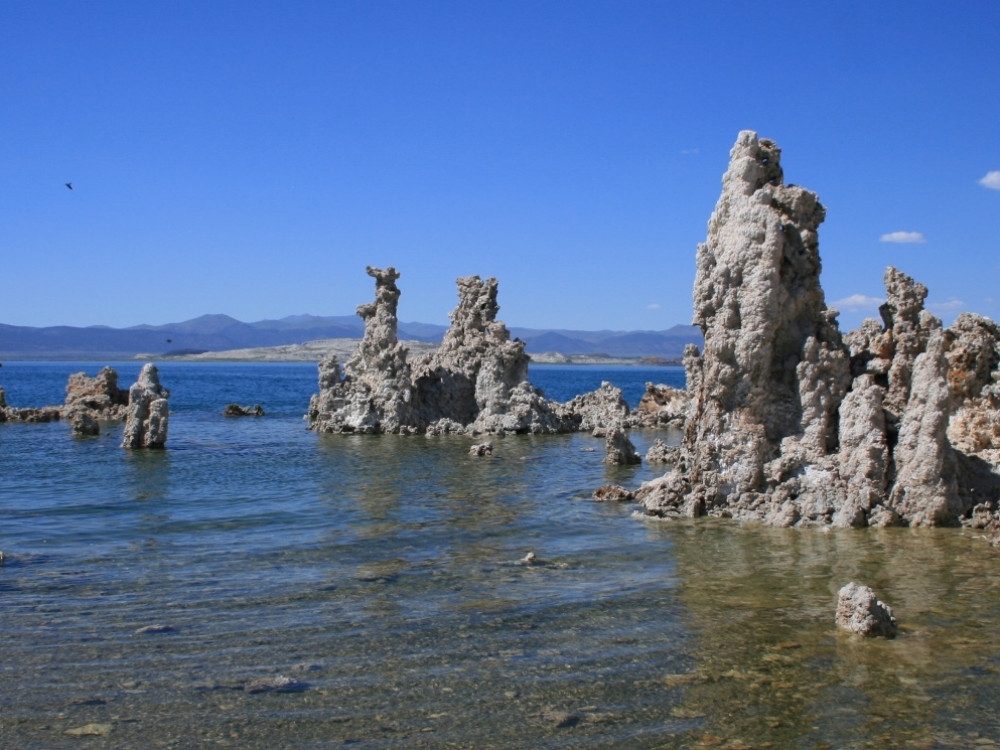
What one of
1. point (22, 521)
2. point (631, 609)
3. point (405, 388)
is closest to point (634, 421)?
point (405, 388)

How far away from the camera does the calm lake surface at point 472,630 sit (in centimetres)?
823

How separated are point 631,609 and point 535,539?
4.90 metres

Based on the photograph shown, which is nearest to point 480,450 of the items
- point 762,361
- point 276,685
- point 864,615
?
point 762,361

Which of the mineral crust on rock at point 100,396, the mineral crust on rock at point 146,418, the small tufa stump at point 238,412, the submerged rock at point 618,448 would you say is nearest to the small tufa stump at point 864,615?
the submerged rock at point 618,448

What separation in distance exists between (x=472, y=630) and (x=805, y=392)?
29.0ft

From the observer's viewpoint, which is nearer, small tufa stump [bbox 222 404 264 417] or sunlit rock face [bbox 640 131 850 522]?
sunlit rock face [bbox 640 131 850 522]

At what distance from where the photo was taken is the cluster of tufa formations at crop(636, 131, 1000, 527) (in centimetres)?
1623

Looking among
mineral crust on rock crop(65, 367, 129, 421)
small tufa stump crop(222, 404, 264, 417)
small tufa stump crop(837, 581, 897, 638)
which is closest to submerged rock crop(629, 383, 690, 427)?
small tufa stump crop(222, 404, 264, 417)

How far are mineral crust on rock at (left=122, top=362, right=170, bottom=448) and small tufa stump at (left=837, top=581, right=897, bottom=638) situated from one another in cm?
2688

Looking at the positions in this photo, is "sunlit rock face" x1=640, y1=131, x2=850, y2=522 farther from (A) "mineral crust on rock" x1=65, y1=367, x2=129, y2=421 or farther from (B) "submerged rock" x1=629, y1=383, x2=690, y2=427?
(A) "mineral crust on rock" x1=65, y1=367, x2=129, y2=421

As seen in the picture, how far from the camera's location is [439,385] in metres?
40.8

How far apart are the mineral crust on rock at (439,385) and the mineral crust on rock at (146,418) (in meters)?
8.33

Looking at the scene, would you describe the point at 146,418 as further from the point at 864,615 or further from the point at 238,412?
the point at 864,615

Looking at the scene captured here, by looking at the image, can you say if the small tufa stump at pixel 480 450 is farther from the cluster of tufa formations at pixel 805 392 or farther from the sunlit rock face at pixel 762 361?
the sunlit rock face at pixel 762 361
